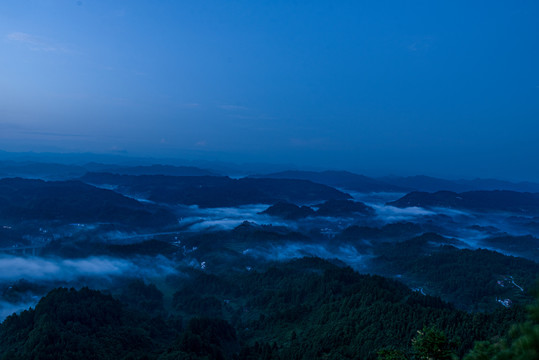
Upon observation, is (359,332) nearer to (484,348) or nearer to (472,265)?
(484,348)

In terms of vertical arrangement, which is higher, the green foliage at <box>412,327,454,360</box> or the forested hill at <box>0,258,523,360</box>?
the green foliage at <box>412,327,454,360</box>

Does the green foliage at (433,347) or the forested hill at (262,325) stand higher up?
the green foliage at (433,347)

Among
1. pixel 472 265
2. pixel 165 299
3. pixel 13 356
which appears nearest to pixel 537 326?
pixel 13 356

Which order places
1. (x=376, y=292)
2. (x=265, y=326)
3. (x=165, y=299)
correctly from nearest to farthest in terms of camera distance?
(x=376, y=292), (x=265, y=326), (x=165, y=299)

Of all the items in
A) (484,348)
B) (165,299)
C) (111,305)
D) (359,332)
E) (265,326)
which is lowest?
(165,299)

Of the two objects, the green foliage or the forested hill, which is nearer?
the green foliage

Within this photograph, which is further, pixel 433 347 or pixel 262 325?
pixel 262 325

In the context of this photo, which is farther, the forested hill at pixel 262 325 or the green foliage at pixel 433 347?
the forested hill at pixel 262 325

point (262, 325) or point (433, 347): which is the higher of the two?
point (433, 347)
